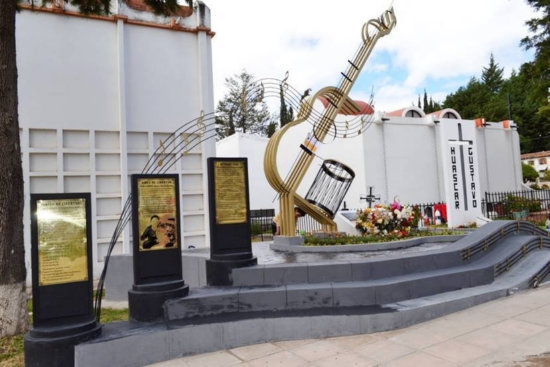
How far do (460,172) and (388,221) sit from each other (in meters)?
3.63

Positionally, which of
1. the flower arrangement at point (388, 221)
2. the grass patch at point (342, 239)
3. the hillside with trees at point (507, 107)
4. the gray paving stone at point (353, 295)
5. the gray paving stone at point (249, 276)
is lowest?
the gray paving stone at point (353, 295)

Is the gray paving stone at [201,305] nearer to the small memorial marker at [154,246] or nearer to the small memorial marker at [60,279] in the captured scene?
the small memorial marker at [154,246]

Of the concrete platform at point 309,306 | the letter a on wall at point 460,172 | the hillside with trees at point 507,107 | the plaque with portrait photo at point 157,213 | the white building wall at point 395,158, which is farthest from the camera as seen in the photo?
the hillside with trees at point 507,107

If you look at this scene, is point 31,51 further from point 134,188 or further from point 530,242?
point 530,242

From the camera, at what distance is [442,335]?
14.6 feet

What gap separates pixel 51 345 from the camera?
3764mm

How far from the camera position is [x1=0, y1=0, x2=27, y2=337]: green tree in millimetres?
5023

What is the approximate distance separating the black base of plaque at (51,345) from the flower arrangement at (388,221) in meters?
6.14

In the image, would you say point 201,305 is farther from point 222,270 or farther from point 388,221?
point 388,221

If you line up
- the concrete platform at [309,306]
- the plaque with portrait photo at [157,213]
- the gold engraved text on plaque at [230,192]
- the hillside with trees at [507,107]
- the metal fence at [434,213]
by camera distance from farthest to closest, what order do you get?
the hillside with trees at [507,107] < the metal fence at [434,213] < the gold engraved text on plaque at [230,192] < the plaque with portrait photo at [157,213] < the concrete platform at [309,306]

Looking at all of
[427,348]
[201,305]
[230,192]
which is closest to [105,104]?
[230,192]

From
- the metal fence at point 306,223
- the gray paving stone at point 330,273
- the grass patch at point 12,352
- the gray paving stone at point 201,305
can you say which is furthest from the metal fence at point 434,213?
the grass patch at point 12,352

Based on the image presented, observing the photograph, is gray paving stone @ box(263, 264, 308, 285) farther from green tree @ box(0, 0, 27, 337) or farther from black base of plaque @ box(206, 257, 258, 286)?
green tree @ box(0, 0, 27, 337)

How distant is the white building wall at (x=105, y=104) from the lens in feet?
31.1
